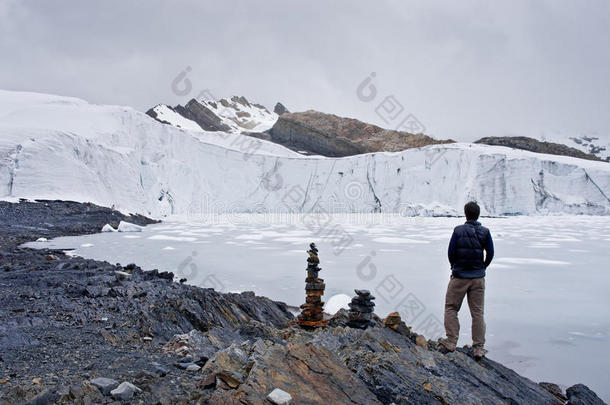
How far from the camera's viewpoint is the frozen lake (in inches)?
163

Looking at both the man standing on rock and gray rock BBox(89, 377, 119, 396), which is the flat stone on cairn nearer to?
the man standing on rock

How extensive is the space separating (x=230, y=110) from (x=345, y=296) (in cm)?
8067

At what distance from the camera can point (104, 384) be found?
2.10 metres

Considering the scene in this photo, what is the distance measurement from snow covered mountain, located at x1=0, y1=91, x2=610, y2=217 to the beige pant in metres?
18.9

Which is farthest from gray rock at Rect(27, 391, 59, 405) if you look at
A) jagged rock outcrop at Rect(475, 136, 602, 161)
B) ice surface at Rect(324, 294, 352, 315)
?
jagged rock outcrop at Rect(475, 136, 602, 161)

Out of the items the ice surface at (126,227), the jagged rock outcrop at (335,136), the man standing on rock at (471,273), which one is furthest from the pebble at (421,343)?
the jagged rock outcrop at (335,136)

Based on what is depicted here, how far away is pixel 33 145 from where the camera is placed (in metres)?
18.7

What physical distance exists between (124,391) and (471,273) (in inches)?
105

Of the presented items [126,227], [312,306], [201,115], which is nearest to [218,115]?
[201,115]

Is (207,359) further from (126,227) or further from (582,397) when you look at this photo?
(126,227)

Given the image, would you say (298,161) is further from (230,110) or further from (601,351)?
(230,110)

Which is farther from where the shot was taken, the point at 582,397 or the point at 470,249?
the point at 470,249

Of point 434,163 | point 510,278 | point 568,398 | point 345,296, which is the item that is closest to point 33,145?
point 345,296

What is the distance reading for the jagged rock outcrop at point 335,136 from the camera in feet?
178
